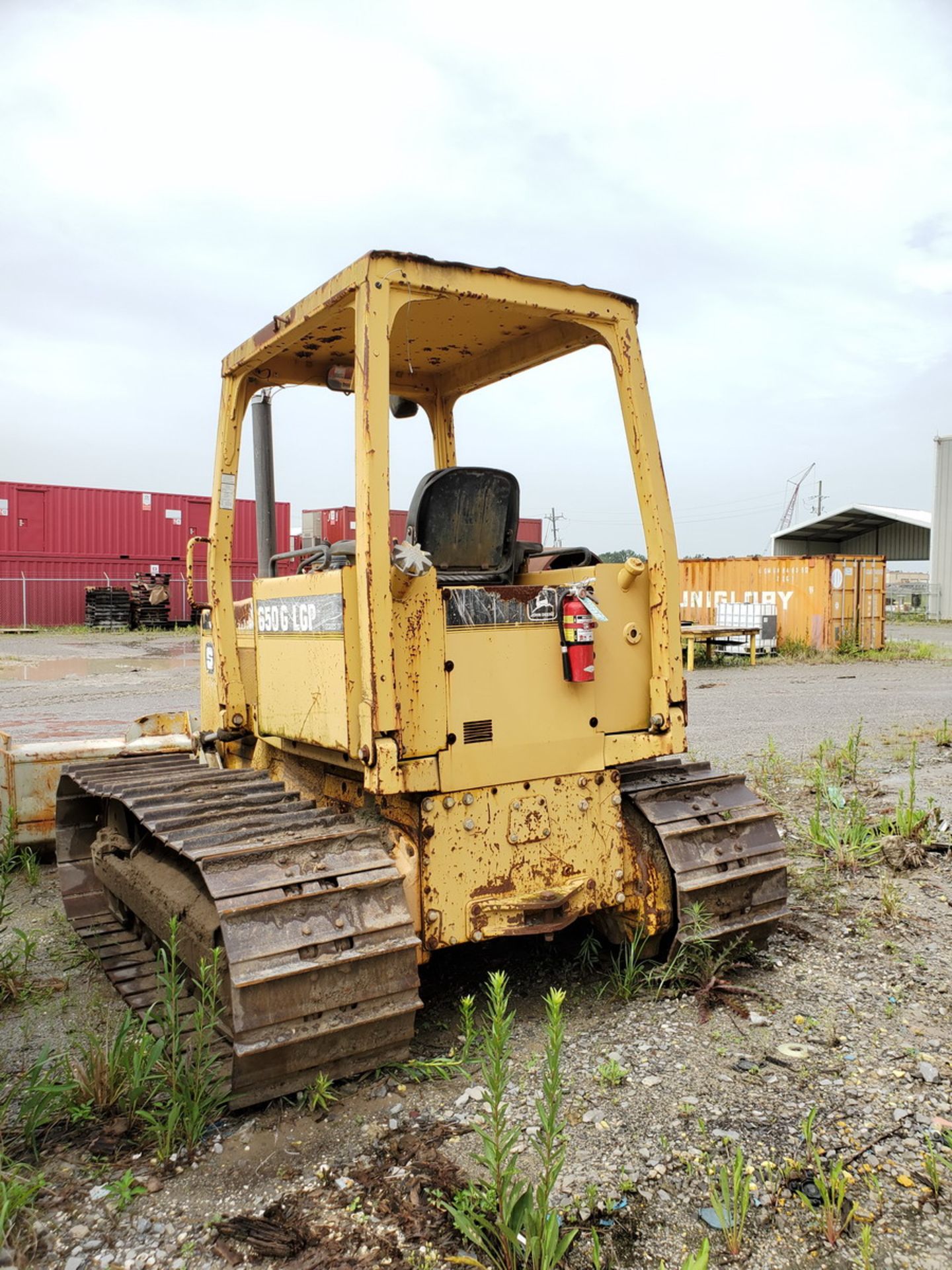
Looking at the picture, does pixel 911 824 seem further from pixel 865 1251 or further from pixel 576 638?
pixel 865 1251

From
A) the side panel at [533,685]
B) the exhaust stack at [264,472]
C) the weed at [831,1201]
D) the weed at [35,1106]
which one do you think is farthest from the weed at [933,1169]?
the exhaust stack at [264,472]

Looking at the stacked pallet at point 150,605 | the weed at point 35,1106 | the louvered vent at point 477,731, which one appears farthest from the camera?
the stacked pallet at point 150,605

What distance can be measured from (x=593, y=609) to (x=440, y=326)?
1369 mm

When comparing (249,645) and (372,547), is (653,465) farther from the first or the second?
(249,645)

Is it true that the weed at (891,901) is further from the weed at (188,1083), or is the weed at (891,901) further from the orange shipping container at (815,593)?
the orange shipping container at (815,593)

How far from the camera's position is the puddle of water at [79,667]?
16.7 m

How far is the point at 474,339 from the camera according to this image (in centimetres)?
419

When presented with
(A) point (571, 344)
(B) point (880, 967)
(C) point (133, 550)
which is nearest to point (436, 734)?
(A) point (571, 344)

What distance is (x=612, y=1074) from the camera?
3.22 m

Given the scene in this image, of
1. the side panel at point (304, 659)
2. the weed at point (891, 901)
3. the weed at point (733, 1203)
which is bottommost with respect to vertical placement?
the weed at point (733, 1203)

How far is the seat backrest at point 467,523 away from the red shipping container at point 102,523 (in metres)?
25.1

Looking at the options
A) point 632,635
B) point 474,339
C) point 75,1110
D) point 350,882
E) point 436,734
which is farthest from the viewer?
point 474,339

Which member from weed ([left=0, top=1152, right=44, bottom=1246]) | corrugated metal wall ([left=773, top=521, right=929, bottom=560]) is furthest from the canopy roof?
corrugated metal wall ([left=773, top=521, right=929, bottom=560])

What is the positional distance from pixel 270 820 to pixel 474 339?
2.19 meters
